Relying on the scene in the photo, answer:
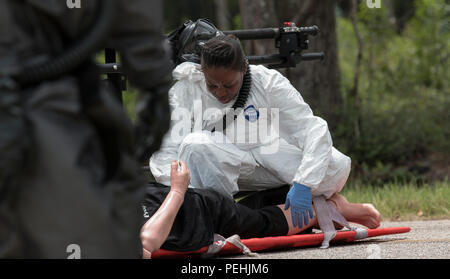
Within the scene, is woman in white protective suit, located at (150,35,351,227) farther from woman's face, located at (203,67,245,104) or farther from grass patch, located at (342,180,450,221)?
grass patch, located at (342,180,450,221)

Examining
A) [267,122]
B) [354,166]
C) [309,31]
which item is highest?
[309,31]

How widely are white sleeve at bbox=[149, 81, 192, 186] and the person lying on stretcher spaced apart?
227 millimetres

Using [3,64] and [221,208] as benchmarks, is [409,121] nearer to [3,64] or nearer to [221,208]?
[221,208]

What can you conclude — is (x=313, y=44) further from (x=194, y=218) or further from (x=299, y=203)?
(x=194, y=218)

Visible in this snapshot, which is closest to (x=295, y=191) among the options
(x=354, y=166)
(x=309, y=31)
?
(x=309, y=31)

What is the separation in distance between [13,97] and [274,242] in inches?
100

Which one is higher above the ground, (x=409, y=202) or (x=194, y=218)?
(x=194, y=218)

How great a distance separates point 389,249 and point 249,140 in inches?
43.4

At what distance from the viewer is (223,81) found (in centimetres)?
420

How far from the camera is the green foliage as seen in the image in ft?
24.7

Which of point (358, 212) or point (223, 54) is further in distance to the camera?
point (358, 212)

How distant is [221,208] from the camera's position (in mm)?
3910

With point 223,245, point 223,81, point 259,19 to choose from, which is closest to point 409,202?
point 223,81
